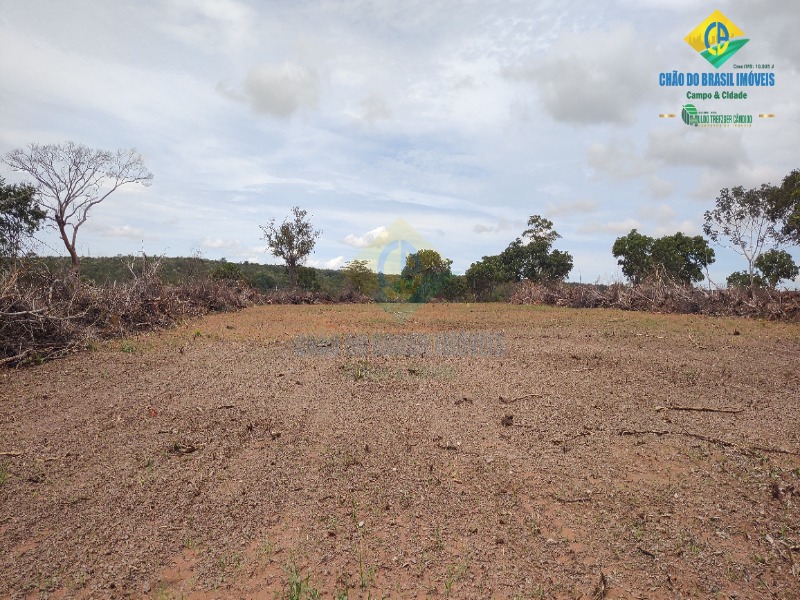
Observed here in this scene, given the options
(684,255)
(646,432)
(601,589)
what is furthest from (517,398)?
(684,255)

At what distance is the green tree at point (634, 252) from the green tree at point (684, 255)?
0.71m

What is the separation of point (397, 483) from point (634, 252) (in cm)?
3239

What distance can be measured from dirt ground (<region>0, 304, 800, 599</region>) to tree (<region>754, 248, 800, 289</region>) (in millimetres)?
29264

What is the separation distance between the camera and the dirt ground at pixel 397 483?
2041 millimetres

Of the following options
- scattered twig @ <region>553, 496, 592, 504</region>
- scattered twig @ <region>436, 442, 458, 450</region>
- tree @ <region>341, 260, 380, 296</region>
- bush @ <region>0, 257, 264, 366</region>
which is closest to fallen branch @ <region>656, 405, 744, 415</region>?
scattered twig @ <region>553, 496, 592, 504</region>

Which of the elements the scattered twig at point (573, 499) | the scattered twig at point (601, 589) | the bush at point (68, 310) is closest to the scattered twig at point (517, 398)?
the scattered twig at point (573, 499)

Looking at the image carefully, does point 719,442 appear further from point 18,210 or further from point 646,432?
point 18,210

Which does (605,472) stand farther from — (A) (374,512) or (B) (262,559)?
(B) (262,559)

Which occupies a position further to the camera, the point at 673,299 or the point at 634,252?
the point at 634,252

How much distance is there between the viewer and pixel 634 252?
1193 inches

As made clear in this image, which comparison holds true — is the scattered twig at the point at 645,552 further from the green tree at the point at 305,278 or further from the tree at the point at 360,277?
the green tree at the point at 305,278

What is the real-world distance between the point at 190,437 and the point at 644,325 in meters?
9.93

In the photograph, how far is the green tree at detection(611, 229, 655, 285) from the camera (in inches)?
1175

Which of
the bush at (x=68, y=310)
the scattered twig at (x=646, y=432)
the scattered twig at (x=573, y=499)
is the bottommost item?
the scattered twig at (x=573, y=499)
